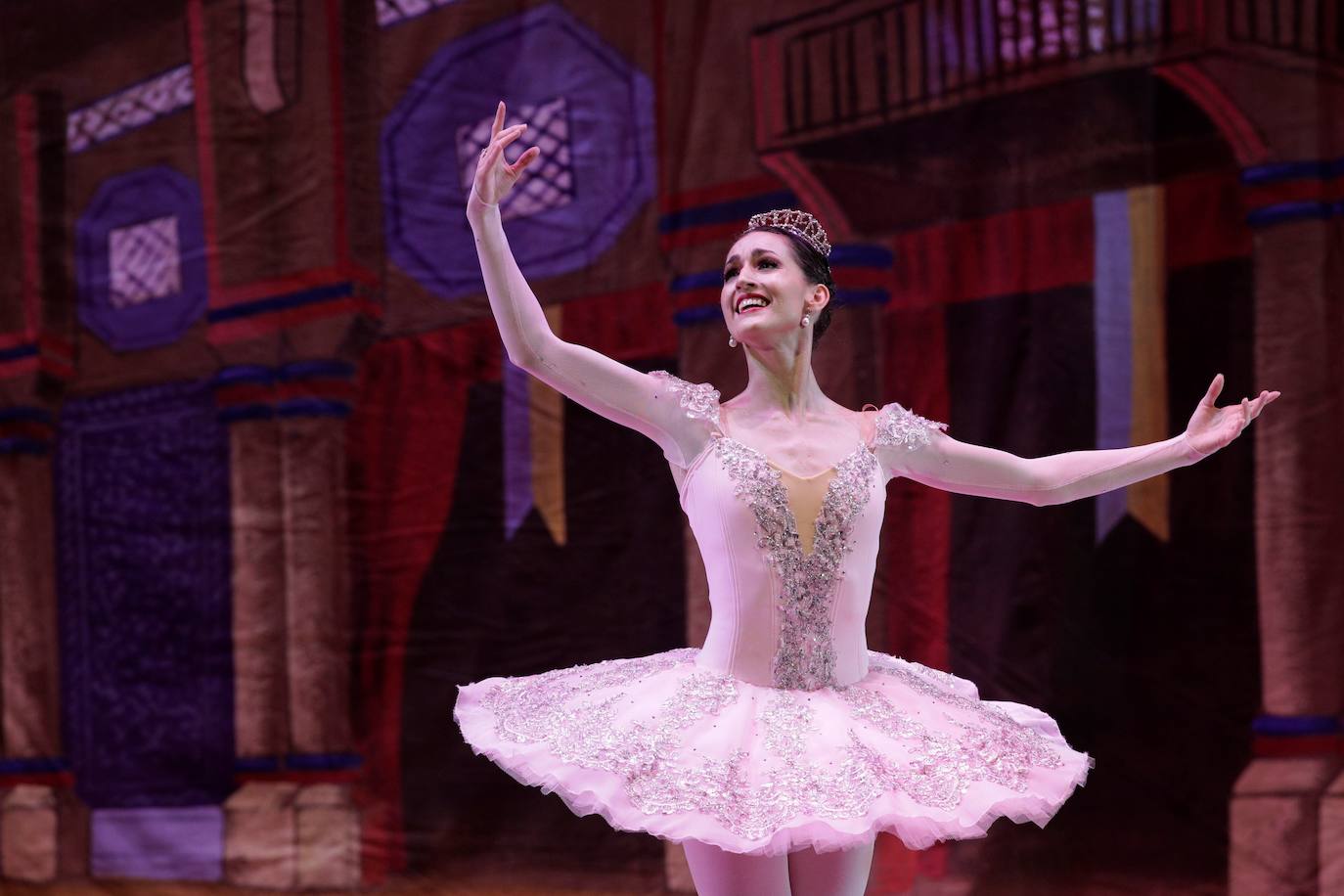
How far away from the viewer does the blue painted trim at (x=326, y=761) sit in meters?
3.61

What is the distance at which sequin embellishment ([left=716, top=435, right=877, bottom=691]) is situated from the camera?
2.03m

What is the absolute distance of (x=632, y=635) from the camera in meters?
3.43

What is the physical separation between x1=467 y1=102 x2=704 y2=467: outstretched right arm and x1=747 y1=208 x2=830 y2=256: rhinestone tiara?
1.19 feet

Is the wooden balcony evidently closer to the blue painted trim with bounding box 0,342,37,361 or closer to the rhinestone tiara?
the rhinestone tiara

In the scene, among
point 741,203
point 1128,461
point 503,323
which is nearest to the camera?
point 503,323

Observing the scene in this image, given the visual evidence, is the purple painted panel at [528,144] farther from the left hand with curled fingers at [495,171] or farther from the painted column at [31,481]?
the left hand with curled fingers at [495,171]

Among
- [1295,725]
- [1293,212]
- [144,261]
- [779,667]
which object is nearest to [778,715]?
[779,667]

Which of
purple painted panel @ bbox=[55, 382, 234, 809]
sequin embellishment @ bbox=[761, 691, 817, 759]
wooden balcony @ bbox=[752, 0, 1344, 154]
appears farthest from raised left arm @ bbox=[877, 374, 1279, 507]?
purple painted panel @ bbox=[55, 382, 234, 809]

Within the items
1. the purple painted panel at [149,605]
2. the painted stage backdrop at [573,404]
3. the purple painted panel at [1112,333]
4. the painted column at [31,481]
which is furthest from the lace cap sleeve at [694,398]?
the painted column at [31,481]

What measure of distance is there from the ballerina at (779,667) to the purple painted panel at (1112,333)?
93cm

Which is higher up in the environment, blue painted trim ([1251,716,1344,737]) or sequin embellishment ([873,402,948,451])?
sequin embellishment ([873,402,948,451])

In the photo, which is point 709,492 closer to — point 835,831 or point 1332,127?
point 835,831

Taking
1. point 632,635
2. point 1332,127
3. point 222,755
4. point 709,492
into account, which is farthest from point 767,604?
point 222,755

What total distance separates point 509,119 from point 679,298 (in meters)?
0.75
